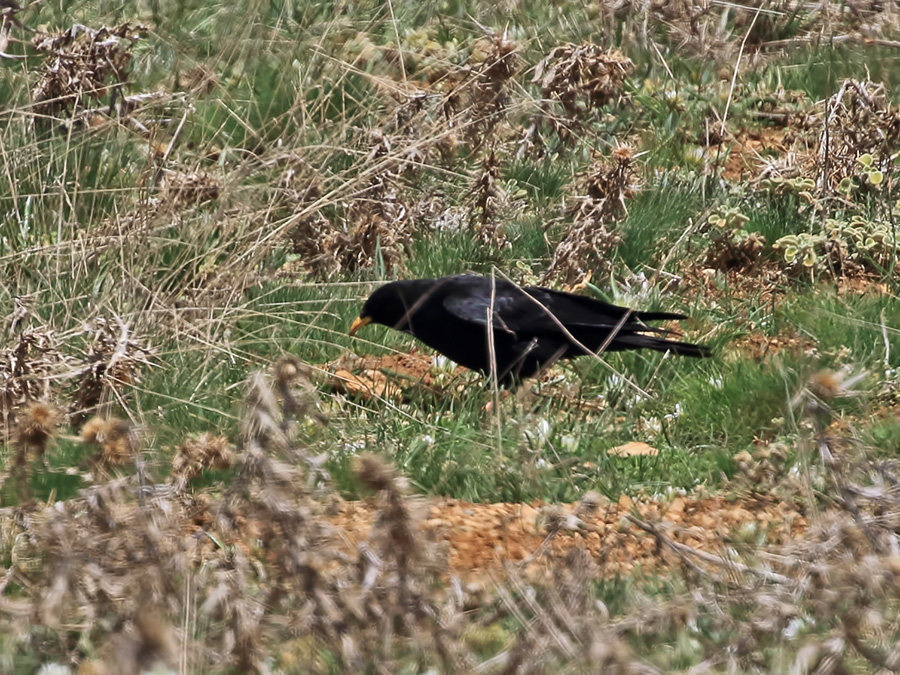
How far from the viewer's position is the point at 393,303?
5594mm

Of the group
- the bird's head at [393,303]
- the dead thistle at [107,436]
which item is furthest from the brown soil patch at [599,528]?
the bird's head at [393,303]

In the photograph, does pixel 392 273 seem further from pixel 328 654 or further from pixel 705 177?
pixel 328 654

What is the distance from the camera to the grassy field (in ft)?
9.07

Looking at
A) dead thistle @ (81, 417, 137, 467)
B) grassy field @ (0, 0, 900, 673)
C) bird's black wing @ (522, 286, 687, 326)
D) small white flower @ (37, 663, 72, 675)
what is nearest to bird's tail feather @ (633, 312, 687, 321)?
bird's black wing @ (522, 286, 687, 326)

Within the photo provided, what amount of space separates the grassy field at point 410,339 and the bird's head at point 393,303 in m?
0.14

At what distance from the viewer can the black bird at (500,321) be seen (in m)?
5.35

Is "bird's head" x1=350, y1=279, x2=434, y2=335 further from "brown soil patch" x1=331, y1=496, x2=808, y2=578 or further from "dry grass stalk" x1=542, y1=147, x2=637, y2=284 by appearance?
"brown soil patch" x1=331, y1=496, x2=808, y2=578

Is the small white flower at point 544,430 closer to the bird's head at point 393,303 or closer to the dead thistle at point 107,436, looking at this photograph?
the bird's head at point 393,303

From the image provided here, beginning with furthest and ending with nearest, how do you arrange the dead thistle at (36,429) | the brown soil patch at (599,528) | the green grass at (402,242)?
the green grass at (402,242), the brown soil patch at (599,528), the dead thistle at (36,429)

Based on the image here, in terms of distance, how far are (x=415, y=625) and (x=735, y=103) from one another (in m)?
5.47

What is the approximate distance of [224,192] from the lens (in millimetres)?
5402

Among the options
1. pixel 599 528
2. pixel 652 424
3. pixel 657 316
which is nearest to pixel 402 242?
pixel 657 316

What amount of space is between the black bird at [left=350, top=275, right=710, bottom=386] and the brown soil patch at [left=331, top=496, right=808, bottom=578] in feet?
3.80

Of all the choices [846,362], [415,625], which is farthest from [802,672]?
[846,362]
